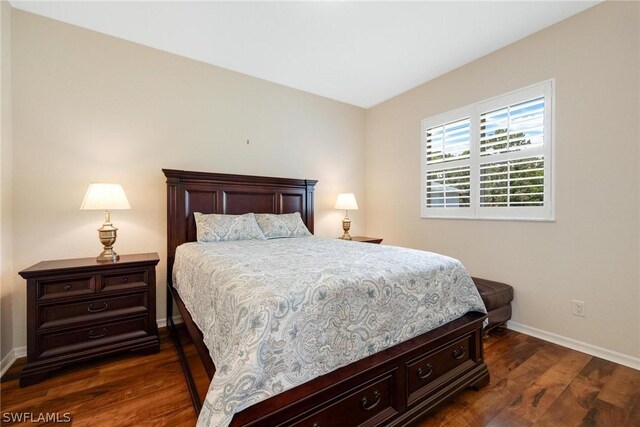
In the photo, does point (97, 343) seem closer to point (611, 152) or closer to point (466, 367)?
point (466, 367)

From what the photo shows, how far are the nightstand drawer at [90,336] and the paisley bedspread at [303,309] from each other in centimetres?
64

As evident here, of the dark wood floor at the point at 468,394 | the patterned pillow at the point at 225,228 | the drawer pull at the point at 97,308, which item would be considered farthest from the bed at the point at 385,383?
the patterned pillow at the point at 225,228

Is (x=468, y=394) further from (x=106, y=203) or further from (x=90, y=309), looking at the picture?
(x=106, y=203)

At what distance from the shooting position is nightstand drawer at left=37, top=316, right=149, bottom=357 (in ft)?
6.30

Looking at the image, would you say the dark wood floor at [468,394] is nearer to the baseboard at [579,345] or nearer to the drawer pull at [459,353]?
the baseboard at [579,345]

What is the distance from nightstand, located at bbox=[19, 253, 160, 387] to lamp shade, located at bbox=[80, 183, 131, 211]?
17.0 inches

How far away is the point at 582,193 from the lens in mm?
2250

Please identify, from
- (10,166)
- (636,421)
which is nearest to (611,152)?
(636,421)

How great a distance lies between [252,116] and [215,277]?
7.85 feet

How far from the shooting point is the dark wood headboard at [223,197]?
2.76 meters

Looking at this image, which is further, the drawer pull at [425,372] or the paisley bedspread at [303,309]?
the drawer pull at [425,372]

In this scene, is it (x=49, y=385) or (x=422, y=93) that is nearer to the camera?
(x=49, y=385)

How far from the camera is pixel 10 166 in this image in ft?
7.06

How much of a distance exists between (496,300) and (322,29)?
2.88 metres
